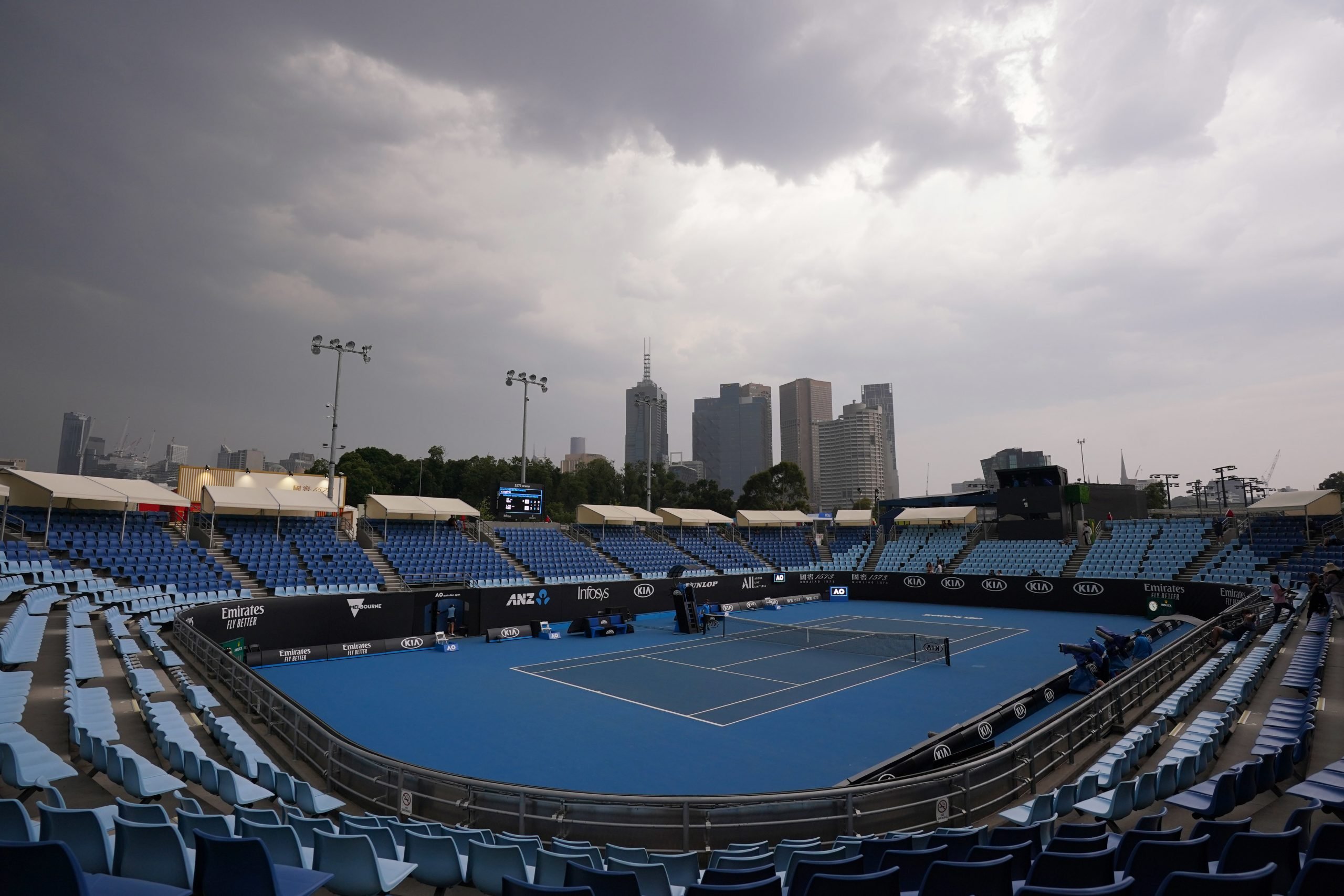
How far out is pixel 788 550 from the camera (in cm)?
5178

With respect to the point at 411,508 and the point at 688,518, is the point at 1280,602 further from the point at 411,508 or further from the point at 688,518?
the point at 411,508

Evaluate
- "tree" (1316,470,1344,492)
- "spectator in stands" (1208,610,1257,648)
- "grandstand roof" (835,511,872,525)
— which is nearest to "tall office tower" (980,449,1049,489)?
"tree" (1316,470,1344,492)

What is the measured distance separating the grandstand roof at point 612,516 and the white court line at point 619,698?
23591 mm

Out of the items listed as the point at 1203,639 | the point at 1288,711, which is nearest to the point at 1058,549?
the point at 1203,639

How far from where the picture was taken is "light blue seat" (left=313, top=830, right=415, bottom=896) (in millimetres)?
4973

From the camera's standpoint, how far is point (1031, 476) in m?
48.2

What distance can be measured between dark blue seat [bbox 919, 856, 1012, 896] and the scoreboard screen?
35.8m

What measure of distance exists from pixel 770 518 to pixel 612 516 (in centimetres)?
1514

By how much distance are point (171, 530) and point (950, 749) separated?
32157mm

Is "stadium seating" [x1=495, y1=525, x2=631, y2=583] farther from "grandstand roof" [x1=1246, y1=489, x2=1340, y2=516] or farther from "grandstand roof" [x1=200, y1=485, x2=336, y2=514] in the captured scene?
"grandstand roof" [x1=1246, y1=489, x2=1340, y2=516]

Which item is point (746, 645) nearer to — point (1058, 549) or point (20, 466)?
point (1058, 549)

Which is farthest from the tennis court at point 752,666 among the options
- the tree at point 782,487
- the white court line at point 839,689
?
the tree at point 782,487

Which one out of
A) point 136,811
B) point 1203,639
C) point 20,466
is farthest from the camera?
point 20,466

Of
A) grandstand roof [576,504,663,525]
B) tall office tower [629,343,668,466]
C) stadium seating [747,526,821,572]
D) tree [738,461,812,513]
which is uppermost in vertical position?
tall office tower [629,343,668,466]
